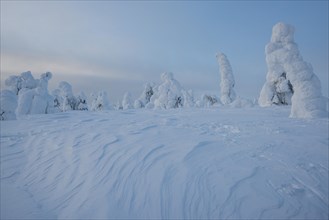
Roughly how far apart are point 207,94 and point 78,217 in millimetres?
29375

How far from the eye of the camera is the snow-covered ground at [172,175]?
3.90 metres

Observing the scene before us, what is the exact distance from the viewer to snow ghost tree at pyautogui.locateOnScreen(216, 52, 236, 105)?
3011 centimetres

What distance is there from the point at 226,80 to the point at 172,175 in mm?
27110

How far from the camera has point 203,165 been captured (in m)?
4.85

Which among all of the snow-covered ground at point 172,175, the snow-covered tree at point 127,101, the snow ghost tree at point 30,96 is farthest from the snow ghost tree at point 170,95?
the snow-covered ground at point 172,175

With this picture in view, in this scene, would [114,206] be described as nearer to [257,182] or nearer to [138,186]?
[138,186]

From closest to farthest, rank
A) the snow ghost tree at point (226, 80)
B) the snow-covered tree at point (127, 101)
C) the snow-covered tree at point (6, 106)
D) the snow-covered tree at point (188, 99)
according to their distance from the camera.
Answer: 1. the snow-covered tree at point (6, 106)
2. the snow ghost tree at point (226, 80)
3. the snow-covered tree at point (188, 99)
4. the snow-covered tree at point (127, 101)

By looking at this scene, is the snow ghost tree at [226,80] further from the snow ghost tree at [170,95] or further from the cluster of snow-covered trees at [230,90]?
the snow ghost tree at [170,95]

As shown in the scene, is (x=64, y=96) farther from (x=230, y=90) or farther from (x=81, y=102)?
(x=230, y=90)

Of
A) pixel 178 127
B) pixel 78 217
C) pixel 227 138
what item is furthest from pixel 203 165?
pixel 178 127

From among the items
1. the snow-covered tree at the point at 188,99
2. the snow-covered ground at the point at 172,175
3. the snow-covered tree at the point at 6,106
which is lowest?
the snow-covered ground at the point at 172,175

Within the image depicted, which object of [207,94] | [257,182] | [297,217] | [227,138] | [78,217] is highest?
[207,94]

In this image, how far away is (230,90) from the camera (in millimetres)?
30203

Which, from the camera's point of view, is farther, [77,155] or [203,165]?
[77,155]
